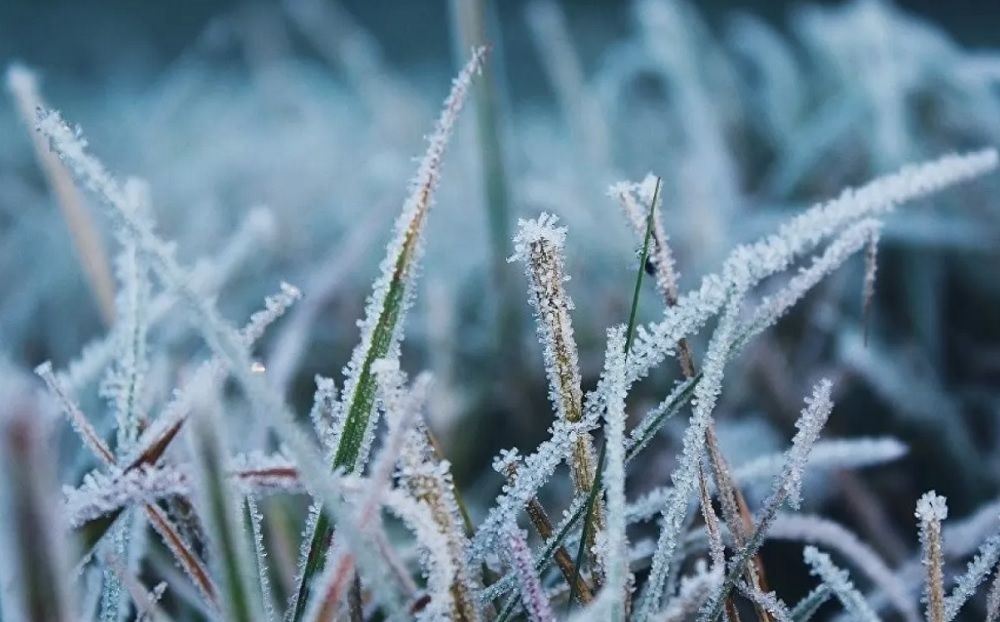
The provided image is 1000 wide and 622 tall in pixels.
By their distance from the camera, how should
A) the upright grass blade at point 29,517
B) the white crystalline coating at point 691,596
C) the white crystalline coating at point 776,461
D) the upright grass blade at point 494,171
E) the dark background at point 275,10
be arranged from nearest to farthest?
the upright grass blade at point 29,517, the white crystalline coating at point 691,596, the white crystalline coating at point 776,461, the upright grass blade at point 494,171, the dark background at point 275,10

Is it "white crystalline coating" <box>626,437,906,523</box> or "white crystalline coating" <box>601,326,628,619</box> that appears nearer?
"white crystalline coating" <box>601,326,628,619</box>

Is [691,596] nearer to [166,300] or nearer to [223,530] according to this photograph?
[223,530]

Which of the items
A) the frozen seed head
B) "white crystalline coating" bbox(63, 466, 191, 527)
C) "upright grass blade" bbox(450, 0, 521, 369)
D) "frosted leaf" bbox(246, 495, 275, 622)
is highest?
"upright grass blade" bbox(450, 0, 521, 369)

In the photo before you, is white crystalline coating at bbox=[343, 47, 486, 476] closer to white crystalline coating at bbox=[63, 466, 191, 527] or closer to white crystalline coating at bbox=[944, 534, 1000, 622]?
white crystalline coating at bbox=[63, 466, 191, 527]

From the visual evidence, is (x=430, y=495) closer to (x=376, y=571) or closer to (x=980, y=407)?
(x=376, y=571)

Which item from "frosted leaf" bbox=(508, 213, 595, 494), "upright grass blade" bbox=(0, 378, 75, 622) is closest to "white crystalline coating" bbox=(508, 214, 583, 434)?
"frosted leaf" bbox=(508, 213, 595, 494)

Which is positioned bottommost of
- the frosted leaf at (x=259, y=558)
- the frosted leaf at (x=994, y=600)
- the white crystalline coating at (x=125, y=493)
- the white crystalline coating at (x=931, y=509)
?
the frosted leaf at (x=994, y=600)

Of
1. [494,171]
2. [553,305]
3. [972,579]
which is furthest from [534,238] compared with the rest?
[494,171]

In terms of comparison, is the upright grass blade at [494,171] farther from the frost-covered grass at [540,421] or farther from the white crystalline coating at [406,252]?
the white crystalline coating at [406,252]

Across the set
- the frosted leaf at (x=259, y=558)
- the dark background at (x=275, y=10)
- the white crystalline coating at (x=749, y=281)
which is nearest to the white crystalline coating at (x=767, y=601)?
the white crystalline coating at (x=749, y=281)
